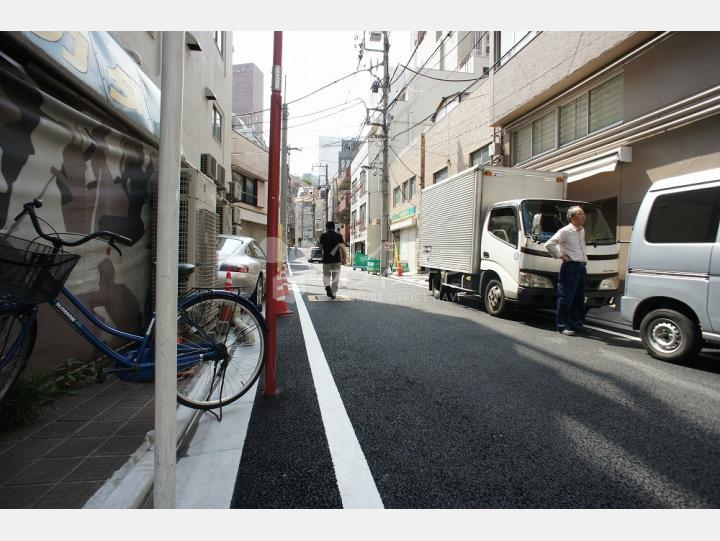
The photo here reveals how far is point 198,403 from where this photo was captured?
2.81m

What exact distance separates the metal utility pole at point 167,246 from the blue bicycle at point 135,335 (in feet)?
3.44

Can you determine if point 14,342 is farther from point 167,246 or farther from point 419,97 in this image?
point 419,97

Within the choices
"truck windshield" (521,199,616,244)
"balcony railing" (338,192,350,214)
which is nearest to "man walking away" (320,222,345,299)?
"truck windshield" (521,199,616,244)

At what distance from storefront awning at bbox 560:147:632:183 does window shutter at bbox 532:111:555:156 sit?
1814 mm

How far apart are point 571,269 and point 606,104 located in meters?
6.34

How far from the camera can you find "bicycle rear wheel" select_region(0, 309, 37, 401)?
2289 millimetres

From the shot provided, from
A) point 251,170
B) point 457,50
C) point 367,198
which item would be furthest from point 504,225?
point 367,198

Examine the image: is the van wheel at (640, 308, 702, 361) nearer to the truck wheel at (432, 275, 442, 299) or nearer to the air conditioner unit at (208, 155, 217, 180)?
the truck wheel at (432, 275, 442, 299)

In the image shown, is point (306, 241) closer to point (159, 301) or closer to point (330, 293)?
point (330, 293)

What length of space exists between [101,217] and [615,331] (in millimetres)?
6902

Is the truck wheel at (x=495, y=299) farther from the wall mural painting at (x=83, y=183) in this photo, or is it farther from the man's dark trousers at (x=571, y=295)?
the wall mural painting at (x=83, y=183)

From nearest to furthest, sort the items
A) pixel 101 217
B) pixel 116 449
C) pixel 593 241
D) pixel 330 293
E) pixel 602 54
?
1. pixel 116 449
2. pixel 101 217
3. pixel 593 241
4. pixel 602 54
5. pixel 330 293

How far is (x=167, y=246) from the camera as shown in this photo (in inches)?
59.0

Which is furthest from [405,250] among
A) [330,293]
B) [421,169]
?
[330,293]
